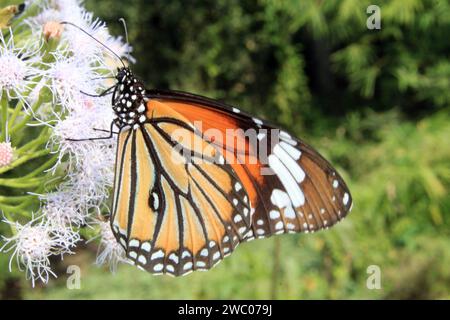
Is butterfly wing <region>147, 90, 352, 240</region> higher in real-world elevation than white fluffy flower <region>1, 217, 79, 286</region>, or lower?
higher

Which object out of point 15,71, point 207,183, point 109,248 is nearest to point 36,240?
point 109,248

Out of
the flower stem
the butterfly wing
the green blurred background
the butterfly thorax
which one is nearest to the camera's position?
the flower stem

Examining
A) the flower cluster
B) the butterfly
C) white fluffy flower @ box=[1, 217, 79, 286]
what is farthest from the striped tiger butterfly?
white fluffy flower @ box=[1, 217, 79, 286]

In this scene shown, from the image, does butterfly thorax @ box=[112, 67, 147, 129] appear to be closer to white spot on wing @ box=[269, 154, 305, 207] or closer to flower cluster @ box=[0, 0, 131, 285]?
flower cluster @ box=[0, 0, 131, 285]

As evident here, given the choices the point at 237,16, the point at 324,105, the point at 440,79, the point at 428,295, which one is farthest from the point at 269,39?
the point at 428,295

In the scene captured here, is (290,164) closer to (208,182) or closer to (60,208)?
(208,182)

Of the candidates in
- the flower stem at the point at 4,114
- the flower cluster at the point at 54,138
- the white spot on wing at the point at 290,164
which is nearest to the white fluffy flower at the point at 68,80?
A: the flower cluster at the point at 54,138

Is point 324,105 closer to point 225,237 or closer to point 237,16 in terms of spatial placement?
point 237,16
